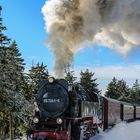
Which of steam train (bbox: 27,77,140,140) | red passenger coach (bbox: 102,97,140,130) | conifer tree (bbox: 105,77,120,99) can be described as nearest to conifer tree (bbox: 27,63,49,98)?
red passenger coach (bbox: 102,97,140,130)

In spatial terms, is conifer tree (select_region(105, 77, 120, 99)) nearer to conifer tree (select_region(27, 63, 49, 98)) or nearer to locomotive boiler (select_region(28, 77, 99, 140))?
conifer tree (select_region(27, 63, 49, 98))

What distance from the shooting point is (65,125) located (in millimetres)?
20531

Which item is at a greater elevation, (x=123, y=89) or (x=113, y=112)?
(x=123, y=89)

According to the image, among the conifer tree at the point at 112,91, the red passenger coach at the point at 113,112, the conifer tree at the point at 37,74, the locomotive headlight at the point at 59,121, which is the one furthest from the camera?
the conifer tree at the point at 112,91

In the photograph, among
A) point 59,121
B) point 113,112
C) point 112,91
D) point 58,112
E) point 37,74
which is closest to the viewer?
point 59,121

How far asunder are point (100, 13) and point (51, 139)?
22.4 feet

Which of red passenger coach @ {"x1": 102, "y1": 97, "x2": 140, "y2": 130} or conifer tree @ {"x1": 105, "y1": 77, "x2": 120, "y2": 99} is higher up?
conifer tree @ {"x1": 105, "y1": 77, "x2": 120, "y2": 99}

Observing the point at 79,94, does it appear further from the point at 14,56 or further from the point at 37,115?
the point at 14,56

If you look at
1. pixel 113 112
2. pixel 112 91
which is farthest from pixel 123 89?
pixel 113 112

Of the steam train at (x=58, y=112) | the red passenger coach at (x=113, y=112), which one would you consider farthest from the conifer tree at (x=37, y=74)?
the steam train at (x=58, y=112)

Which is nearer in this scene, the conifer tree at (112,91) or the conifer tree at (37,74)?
the conifer tree at (37,74)

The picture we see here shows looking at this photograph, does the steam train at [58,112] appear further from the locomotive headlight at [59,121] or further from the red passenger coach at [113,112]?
the red passenger coach at [113,112]

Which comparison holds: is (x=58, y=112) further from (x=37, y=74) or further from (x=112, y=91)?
(x=112, y=91)

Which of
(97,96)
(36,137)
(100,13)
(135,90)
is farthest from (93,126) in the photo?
(135,90)
